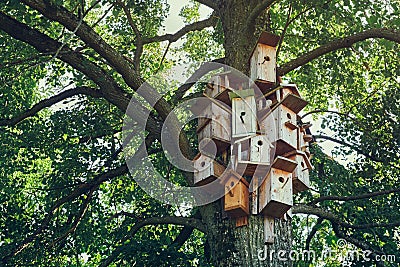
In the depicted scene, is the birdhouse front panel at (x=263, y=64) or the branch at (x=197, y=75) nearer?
the birdhouse front panel at (x=263, y=64)

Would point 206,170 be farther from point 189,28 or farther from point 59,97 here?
point 189,28

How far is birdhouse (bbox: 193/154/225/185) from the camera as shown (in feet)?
13.6

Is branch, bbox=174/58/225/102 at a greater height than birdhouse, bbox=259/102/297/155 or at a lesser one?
greater

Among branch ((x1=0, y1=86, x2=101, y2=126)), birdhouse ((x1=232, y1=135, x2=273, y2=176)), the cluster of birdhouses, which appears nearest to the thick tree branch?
branch ((x1=0, y1=86, x2=101, y2=126))

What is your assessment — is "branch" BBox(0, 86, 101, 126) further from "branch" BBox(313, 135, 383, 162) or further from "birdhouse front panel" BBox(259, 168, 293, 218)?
"branch" BBox(313, 135, 383, 162)

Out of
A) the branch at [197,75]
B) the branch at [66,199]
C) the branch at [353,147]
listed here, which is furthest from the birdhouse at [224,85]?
the branch at [353,147]

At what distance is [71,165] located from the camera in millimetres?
6305

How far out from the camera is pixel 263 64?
442cm

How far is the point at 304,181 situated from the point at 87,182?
91.1 inches

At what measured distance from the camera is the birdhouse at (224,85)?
439cm

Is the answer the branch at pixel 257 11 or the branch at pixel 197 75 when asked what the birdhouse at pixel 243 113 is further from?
the branch at pixel 197 75

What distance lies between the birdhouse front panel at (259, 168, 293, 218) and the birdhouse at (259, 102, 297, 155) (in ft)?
0.62

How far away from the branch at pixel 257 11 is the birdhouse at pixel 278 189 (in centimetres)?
119

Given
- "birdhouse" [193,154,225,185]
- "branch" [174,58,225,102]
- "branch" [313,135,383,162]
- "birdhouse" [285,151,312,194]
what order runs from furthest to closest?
"branch" [313,135,383,162], "branch" [174,58,225,102], "birdhouse" [285,151,312,194], "birdhouse" [193,154,225,185]
